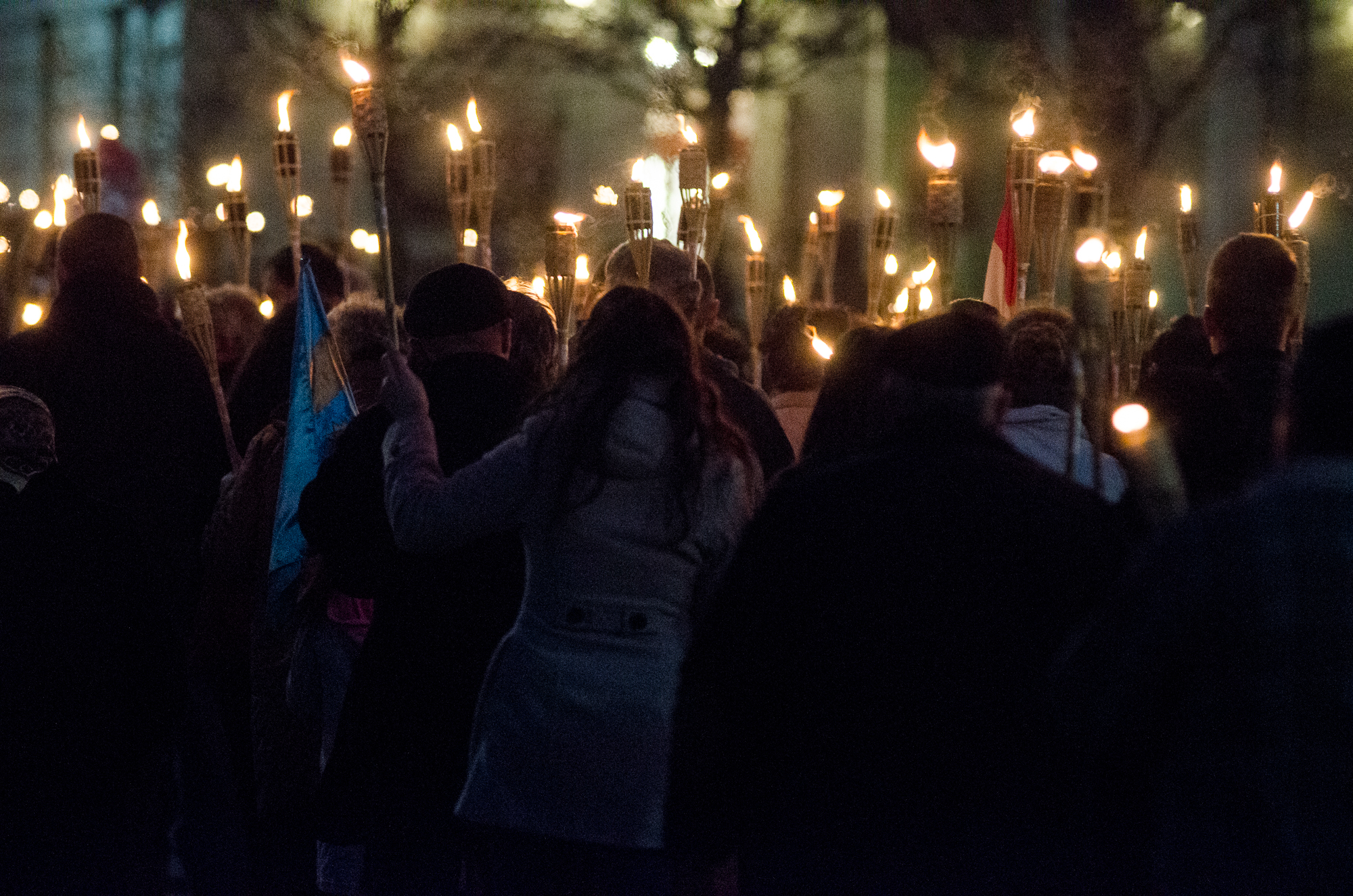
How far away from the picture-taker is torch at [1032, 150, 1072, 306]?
4.86 meters

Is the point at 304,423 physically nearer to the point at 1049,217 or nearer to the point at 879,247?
the point at 1049,217

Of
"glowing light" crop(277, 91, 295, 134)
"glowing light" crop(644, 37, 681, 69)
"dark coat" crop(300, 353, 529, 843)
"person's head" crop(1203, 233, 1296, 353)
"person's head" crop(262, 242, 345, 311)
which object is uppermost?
"glowing light" crop(644, 37, 681, 69)

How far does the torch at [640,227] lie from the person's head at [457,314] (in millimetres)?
830

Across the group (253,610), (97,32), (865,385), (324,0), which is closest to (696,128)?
(324,0)

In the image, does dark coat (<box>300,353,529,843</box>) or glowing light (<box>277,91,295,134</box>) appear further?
glowing light (<box>277,91,295,134</box>)

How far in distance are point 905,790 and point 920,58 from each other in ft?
62.6

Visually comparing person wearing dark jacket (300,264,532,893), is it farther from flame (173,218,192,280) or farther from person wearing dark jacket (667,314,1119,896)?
flame (173,218,192,280)

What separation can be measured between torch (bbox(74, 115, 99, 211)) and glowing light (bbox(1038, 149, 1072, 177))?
125 inches

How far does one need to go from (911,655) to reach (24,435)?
86.9 inches

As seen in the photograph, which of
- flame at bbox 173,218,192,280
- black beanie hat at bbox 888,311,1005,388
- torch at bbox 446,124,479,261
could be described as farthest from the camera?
flame at bbox 173,218,192,280

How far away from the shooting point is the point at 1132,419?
294 cm

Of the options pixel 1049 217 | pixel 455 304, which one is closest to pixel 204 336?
pixel 455 304

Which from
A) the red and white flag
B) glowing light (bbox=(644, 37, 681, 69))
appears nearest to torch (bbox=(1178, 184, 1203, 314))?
the red and white flag

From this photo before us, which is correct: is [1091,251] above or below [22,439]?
above
